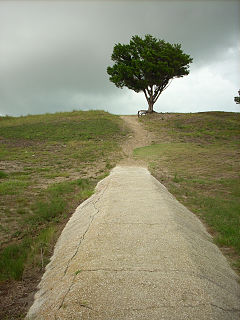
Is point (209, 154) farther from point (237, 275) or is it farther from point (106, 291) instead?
point (106, 291)

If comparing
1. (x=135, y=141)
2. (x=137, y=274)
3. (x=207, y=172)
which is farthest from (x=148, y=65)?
(x=137, y=274)

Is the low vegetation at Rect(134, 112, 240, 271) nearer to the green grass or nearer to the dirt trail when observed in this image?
the dirt trail

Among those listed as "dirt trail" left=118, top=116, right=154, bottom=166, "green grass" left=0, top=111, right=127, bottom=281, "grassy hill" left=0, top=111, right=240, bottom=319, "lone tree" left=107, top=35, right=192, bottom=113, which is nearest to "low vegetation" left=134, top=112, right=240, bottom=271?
"grassy hill" left=0, top=111, right=240, bottom=319

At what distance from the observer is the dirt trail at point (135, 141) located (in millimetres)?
12648

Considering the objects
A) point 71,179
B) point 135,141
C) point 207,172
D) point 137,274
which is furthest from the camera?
point 135,141

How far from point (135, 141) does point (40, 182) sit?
448 inches

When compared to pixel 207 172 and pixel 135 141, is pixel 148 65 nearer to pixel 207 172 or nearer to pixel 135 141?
pixel 135 141

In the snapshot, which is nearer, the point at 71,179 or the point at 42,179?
the point at 42,179

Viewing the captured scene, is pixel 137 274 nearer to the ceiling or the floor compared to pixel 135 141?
nearer to the floor

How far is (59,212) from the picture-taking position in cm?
654

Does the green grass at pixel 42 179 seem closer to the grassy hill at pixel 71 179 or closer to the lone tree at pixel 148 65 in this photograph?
the grassy hill at pixel 71 179

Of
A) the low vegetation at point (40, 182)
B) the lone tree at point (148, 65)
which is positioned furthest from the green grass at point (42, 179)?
the lone tree at point (148, 65)

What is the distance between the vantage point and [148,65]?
31.2 metres

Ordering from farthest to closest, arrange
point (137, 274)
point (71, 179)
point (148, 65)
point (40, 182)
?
1. point (148, 65)
2. point (71, 179)
3. point (40, 182)
4. point (137, 274)
